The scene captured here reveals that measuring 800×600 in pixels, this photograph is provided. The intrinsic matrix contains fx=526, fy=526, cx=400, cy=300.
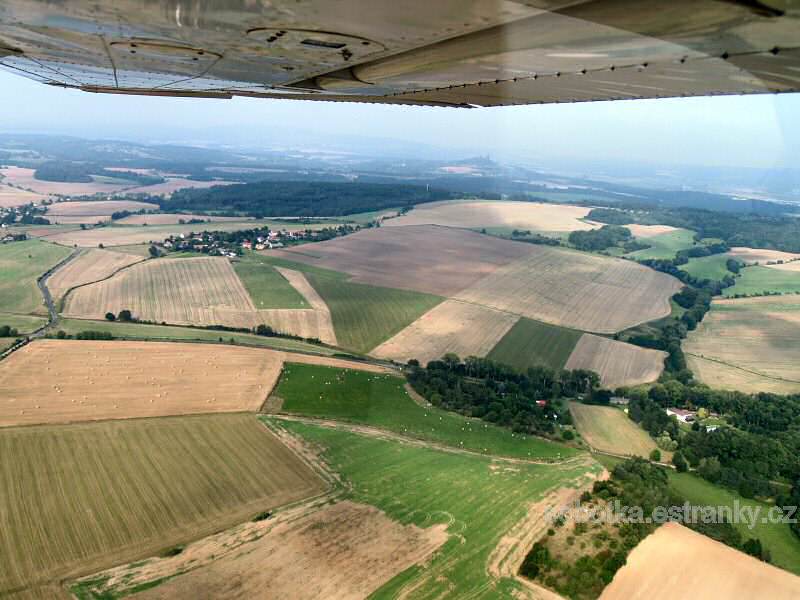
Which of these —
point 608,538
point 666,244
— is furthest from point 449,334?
point 666,244

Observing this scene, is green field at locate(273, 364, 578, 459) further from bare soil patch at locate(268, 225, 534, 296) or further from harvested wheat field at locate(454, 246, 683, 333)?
bare soil patch at locate(268, 225, 534, 296)

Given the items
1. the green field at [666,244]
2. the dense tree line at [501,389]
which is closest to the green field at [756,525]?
the dense tree line at [501,389]

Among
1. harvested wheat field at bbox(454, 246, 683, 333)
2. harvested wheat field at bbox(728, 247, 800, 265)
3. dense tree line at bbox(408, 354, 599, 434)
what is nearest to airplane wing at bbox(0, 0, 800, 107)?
dense tree line at bbox(408, 354, 599, 434)

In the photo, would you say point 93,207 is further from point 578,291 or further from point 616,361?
point 616,361

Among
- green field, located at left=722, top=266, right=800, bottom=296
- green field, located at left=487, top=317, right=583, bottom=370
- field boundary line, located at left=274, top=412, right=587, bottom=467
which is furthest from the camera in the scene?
green field, located at left=722, top=266, right=800, bottom=296

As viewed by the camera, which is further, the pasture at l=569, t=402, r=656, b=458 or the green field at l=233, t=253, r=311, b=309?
the green field at l=233, t=253, r=311, b=309

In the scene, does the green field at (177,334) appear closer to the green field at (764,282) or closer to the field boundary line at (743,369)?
the field boundary line at (743,369)
